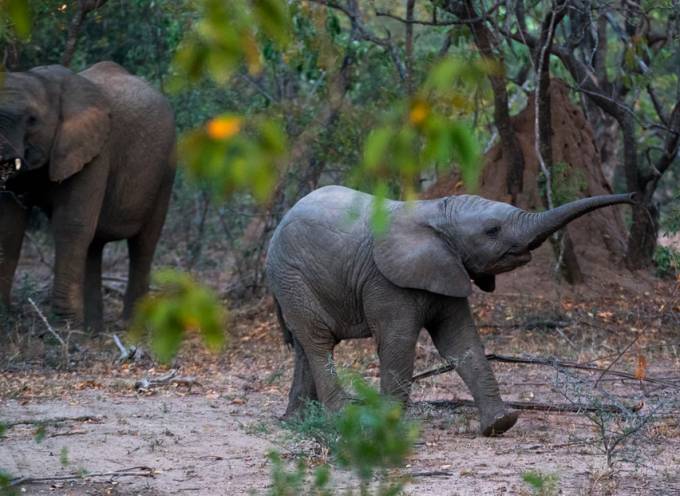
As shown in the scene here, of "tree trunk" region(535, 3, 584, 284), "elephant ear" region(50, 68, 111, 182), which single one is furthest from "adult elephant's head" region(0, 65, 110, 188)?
"tree trunk" region(535, 3, 584, 284)

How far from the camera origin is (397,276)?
7930 millimetres

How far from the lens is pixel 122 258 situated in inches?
700

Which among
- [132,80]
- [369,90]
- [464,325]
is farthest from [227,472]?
[369,90]

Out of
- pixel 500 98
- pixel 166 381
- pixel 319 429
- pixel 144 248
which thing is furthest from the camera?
pixel 144 248

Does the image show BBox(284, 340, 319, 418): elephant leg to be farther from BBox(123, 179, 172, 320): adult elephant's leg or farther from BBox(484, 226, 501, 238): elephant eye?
BBox(123, 179, 172, 320): adult elephant's leg

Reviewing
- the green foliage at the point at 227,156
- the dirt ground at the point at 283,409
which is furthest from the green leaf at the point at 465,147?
the dirt ground at the point at 283,409

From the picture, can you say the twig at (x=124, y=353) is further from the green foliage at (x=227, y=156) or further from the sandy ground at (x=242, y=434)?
the green foliage at (x=227, y=156)

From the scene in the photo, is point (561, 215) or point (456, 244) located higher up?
point (561, 215)

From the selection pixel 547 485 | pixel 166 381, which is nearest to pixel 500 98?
pixel 166 381

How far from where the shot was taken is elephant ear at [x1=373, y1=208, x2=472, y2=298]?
25.8 feet

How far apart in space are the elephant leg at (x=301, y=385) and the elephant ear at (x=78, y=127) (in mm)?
4565

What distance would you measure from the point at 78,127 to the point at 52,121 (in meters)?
0.28

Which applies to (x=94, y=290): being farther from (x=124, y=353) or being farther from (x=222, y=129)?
(x=222, y=129)

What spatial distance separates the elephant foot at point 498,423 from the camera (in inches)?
302
